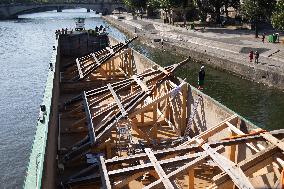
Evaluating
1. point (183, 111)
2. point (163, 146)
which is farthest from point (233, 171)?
point (183, 111)

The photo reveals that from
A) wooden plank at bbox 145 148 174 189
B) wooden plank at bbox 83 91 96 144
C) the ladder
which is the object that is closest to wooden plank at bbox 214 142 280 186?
wooden plank at bbox 145 148 174 189

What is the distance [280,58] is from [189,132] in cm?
2302

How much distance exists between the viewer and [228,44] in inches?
1811

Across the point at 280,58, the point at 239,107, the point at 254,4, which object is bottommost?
the point at 239,107

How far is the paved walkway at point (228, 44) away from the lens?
3641 cm

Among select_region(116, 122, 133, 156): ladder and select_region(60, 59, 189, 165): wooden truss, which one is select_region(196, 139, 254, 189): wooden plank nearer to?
select_region(116, 122, 133, 156): ladder

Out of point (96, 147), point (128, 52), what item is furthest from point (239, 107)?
point (96, 147)

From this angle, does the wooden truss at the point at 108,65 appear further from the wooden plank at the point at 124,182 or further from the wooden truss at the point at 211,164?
the wooden plank at the point at 124,182

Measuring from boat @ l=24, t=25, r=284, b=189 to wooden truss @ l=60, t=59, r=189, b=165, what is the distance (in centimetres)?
4

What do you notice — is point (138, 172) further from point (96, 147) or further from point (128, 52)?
point (128, 52)

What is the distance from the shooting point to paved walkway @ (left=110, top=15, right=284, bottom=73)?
119ft

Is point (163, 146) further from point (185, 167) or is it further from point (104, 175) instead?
point (185, 167)

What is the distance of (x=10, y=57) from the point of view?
173 ft

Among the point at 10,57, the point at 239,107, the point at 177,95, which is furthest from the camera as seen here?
the point at 10,57
